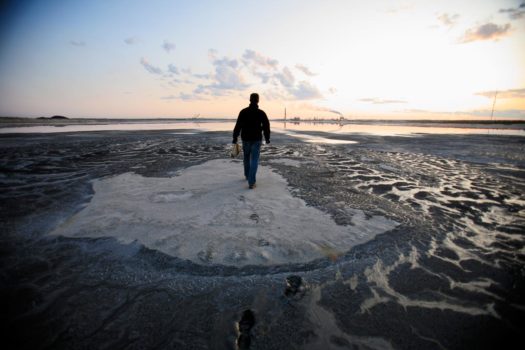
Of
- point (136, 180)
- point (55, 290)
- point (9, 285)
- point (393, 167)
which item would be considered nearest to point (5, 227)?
point (9, 285)

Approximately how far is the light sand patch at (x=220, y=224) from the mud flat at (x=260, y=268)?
27 mm

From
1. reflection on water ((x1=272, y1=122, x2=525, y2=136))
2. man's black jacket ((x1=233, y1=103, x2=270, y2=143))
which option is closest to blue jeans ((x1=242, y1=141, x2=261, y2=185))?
man's black jacket ((x1=233, y1=103, x2=270, y2=143))

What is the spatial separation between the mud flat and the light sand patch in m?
0.03

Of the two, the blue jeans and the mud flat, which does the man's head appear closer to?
the blue jeans

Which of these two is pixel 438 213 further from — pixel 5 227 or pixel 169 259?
pixel 5 227

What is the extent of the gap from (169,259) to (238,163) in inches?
254

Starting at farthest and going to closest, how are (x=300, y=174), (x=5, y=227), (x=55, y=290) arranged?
(x=300, y=174)
(x=5, y=227)
(x=55, y=290)

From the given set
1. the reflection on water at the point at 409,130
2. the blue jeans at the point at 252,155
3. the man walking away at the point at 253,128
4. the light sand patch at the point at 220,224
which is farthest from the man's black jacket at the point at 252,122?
the reflection on water at the point at 409,130

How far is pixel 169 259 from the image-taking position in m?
3.14

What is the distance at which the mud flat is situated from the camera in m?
2.13

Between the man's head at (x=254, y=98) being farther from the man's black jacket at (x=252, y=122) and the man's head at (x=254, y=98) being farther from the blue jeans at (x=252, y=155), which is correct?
the blue jeans at (x=252, y=155)

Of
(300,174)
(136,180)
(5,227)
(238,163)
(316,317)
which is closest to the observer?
(316,317)

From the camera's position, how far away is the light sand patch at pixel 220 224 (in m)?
3.35

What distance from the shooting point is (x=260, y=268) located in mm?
2971
